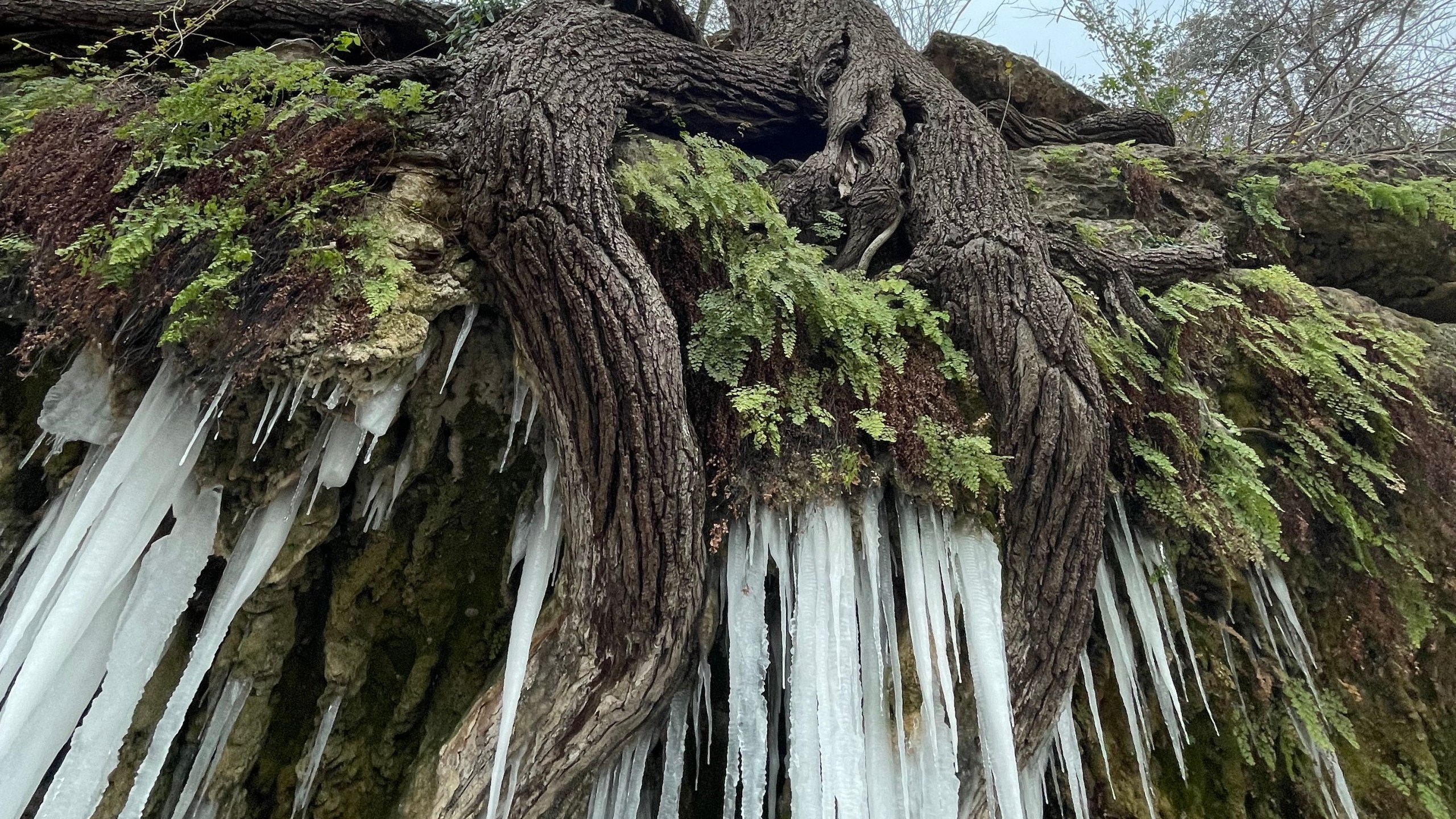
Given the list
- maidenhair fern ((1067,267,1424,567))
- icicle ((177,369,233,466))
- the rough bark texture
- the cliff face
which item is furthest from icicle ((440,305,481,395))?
maidenhair fern ((1067,267,1424,567))

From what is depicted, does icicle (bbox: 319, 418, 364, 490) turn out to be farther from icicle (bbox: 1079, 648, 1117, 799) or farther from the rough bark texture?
icicle (bbox: 1079, 648, 1117, 799)

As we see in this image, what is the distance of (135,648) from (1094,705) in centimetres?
399

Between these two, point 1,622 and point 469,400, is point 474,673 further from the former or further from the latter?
point 1,622

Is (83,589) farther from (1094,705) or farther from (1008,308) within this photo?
(1094,705)

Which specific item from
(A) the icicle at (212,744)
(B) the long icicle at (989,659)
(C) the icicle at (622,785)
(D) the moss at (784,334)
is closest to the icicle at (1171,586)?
(B) the long icicle at (989,659)

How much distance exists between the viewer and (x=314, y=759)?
3268 mm

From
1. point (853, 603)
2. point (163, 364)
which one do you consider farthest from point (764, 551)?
point (163, 364)

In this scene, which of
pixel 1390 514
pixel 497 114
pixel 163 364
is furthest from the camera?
pixel 1390 514

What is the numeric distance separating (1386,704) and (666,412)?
13.2 ft

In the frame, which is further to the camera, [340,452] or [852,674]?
[340,452]

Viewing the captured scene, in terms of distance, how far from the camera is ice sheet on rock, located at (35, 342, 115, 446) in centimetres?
262

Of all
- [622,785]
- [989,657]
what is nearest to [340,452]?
[622,785]

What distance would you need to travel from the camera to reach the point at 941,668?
255 cm

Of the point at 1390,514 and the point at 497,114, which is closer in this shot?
the point at 497,114
